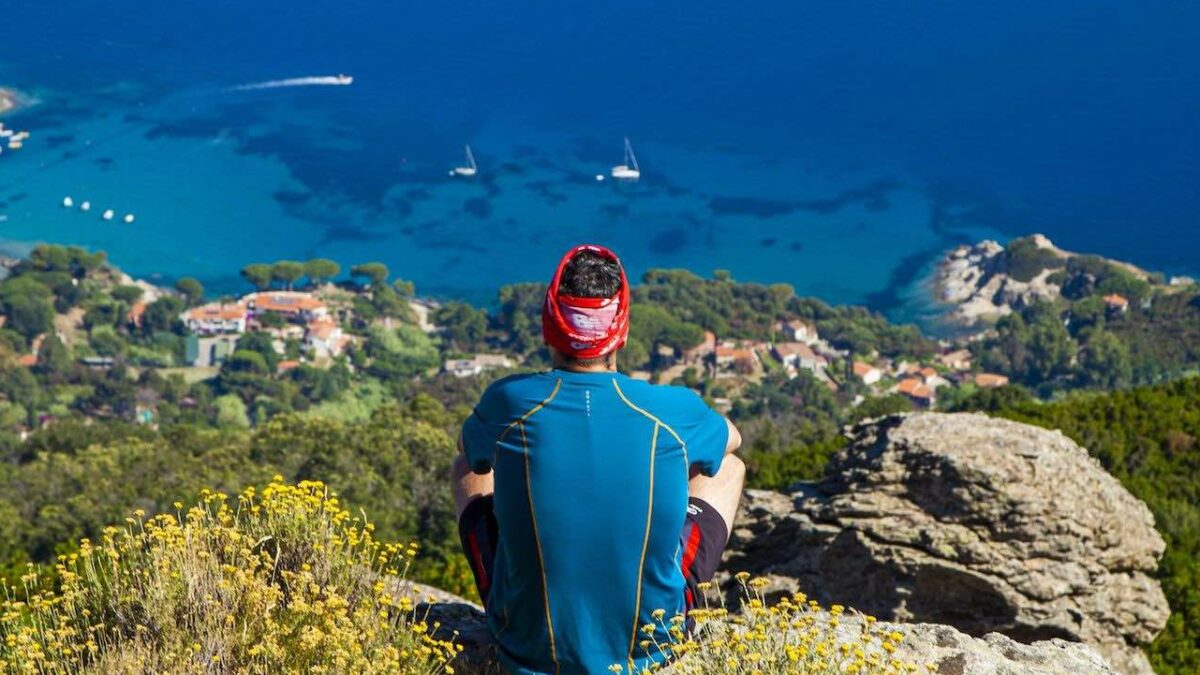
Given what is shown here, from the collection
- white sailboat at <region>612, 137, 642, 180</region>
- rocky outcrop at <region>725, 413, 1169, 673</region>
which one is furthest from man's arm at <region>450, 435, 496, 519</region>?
white sailboat at <region>612, 137, 642, 180</region>

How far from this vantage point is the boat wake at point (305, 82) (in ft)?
229

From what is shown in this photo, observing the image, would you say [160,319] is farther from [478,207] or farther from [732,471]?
[732,471]

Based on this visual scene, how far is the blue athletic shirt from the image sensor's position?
10.2ft

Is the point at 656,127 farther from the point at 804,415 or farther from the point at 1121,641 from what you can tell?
the point at 1121,641

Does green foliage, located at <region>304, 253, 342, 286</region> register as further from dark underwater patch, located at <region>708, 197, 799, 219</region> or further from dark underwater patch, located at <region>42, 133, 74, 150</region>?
dark underwater patch, located at <region>42, 133, 74, 150</region>

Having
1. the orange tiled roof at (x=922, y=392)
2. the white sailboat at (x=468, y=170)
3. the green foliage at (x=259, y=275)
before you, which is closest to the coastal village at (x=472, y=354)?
the orange tiled roof at (x=922, y=392)

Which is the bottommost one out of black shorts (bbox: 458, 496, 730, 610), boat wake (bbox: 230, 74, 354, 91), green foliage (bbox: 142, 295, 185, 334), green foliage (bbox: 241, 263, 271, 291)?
black shorts (bbox: 458, 496, 730, 610)

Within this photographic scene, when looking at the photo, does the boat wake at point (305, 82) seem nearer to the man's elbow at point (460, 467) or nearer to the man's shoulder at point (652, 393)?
the man's elbow at point (460, 467)

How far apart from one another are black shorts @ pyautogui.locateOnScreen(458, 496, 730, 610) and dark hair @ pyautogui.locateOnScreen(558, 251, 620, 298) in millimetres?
628

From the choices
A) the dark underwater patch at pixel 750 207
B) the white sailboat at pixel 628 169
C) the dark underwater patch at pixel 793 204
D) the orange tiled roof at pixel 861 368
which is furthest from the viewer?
the white sailboat at pixel 628 169

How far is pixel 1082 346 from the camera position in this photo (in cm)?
4256

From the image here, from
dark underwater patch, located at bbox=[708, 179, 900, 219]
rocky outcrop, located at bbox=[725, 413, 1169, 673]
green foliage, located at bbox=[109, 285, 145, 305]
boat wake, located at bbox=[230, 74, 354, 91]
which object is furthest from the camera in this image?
boat wake, located at bbox=[230, 74, 354, 91]

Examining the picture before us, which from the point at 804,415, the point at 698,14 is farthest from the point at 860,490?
the point at 698,14

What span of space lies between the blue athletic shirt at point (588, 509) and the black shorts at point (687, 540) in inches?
7.1
